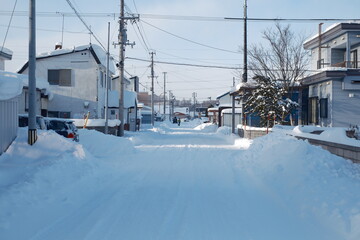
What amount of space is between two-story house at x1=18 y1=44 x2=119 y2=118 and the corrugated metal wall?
1802 centimetres

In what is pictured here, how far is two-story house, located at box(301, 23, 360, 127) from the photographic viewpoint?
72.8 ft

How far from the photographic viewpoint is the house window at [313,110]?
81.9 feet

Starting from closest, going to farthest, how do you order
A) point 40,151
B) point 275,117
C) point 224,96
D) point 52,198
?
1. point 52,198
2. point 40,151
3. point 275,117
4. point 224,96

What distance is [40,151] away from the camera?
37.3 ft

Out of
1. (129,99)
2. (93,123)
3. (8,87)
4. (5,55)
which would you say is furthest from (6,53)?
(129,99)

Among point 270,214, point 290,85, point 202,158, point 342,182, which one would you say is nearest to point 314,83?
point 290,85

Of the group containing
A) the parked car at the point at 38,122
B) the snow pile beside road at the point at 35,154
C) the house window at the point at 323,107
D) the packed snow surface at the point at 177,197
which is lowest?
the packed snow surface at the point at 177,197

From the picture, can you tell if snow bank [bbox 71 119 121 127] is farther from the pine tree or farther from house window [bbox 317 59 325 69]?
house window [bbox 317 59 325 69]

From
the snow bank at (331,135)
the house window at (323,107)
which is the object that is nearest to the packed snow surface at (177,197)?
the snow bank at (331,135)

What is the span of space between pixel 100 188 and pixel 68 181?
0.79 metres

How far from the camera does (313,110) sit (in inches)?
1010

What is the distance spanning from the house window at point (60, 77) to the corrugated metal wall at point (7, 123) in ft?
61.4

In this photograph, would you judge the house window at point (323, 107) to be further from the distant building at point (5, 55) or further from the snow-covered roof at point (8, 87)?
the distant building at point (5, 55)

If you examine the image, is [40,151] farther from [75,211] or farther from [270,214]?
[270,214]
